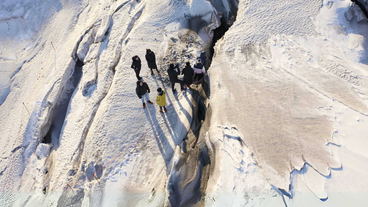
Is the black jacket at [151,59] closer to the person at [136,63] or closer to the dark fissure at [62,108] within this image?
the person at [136,63]

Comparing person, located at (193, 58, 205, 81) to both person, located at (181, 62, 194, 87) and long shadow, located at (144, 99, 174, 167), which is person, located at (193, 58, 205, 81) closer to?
person, located at (181, 62, 194, 87)

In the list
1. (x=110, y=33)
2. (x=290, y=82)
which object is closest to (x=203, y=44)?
(x=290, y=82)

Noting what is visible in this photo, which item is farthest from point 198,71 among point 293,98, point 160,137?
point 293,98

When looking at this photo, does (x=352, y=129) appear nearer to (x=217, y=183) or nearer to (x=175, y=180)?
(x=217, y=183)

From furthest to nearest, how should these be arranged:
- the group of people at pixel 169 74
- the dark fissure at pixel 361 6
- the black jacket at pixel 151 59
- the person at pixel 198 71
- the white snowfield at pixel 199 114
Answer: the dark fissure at pixel 361 6 < the black jacket at pixel 151 59 < the person at pixel 198 71 < the group of people at pixel 169 74 < the white snowfield at pixel 199 114

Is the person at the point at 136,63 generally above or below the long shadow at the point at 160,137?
above

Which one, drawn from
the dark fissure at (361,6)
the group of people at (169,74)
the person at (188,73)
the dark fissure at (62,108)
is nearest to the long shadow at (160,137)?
the group of people at (169,74)

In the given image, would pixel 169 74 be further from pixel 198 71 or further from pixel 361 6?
pixel 361 6
